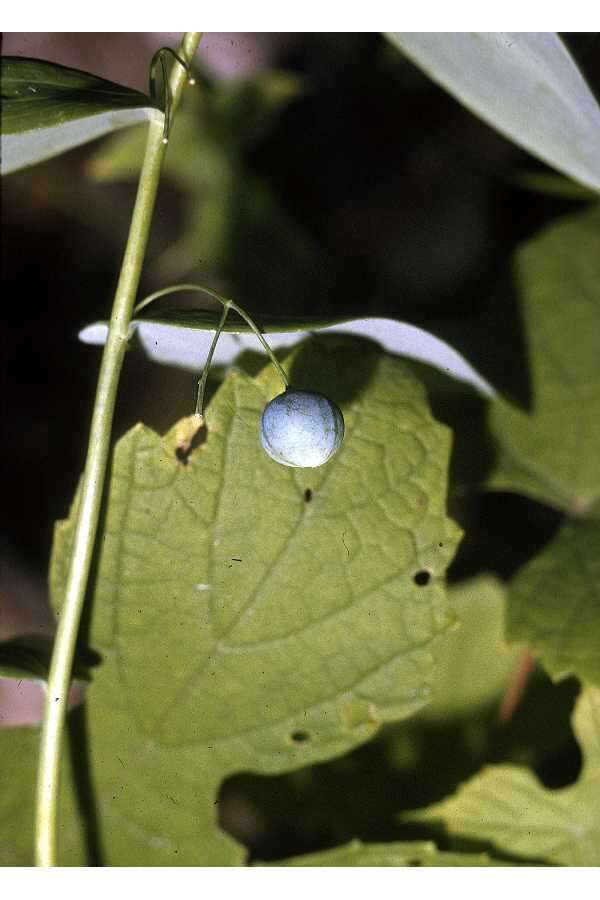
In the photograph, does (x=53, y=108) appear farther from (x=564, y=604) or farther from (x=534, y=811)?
(x=534, y=811)

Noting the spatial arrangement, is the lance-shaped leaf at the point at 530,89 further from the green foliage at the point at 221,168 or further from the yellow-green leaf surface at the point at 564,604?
the green foliage at the point at 221,168

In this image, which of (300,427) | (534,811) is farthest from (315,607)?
(534,811)

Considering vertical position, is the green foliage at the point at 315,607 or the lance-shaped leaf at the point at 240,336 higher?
the lance-shaped leaf at the point at 240,336

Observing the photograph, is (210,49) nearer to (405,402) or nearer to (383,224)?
(383,224)

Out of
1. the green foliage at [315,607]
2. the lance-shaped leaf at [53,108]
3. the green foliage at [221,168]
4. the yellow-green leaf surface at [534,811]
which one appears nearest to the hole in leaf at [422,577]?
the green foliage at [315,607]

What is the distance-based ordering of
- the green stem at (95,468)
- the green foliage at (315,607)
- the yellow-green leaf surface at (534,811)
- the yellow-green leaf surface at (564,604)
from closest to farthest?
the green stem at (95,468)
the green foliage at (315,607)
the yellow-green leaf surface at (564,604)
the yellow-green leaf surface at (534,811)
